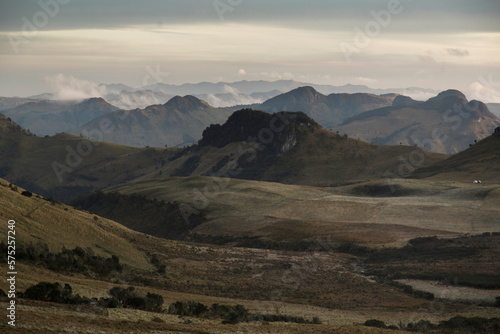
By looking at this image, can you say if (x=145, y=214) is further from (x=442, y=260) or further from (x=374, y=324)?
(x=374, y=324)

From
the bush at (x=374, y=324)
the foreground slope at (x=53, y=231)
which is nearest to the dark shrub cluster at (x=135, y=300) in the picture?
the foreground slope at (x=53, y=231)

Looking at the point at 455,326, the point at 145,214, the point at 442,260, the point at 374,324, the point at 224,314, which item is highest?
the point at 145,214

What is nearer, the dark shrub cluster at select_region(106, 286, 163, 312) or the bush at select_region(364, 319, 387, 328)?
the dark shrub cluster at select_region(106, 286, 163, 312)

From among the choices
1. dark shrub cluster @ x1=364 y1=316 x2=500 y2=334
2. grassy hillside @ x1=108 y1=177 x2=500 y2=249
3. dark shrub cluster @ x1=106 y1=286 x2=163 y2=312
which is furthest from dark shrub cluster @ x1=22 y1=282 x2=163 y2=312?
grassy hillside @ x1=108 y1=177 x2=500 y2=249

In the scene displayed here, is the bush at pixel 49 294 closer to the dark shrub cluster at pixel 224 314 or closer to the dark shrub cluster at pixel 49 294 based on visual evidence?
the dark shrub cluster at pixel 49 294

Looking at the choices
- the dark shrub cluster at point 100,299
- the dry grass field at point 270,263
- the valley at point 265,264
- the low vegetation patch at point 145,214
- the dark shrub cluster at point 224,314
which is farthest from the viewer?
the low vegetation patch at point 145,214

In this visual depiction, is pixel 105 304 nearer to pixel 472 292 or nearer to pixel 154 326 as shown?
pixel 154 326

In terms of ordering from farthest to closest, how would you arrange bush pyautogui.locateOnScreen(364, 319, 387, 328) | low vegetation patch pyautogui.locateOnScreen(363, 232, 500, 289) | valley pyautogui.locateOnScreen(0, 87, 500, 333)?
low vegetation patch pyautogui.locateOnScreen(363, 232, 500, 289), bush pyautogui.locateOnScreen(364, 319, 387, 328), valley pyautogui.locateOnScreen(0, 87, 500, 333)

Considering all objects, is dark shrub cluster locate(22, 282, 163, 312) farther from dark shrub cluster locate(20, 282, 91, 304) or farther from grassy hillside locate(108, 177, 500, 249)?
grassy hillside locate(108, 177, 500, 249)

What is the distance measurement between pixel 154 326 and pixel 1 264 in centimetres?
1840

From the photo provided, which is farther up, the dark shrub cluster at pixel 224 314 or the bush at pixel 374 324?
the dark shrub cluster at pixel 224 314

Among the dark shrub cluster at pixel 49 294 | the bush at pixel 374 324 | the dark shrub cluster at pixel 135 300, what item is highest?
the dark shrub cluster at pixel 49 294

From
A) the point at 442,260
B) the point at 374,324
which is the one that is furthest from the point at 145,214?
the point at 374,324

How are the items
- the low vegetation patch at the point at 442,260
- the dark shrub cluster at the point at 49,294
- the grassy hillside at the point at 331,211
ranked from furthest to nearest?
the grassy hillside at the point at 331,211 < the low vegetation patch at the point at 442,260 < the dark shrub cluster at the point at 49,294
